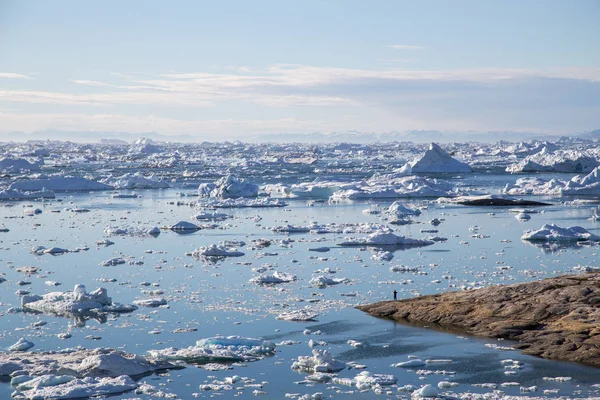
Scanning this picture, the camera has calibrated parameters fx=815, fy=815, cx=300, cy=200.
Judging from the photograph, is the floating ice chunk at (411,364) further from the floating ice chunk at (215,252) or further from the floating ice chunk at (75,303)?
the floating ice chunk at (215,252)

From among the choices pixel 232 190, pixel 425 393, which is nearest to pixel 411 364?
pixel 425 393

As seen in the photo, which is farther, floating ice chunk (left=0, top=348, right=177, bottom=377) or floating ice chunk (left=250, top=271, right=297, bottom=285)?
floating ice chunk (left=250, top=271, right=297, bottom=285)

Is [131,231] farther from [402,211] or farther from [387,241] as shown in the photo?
[402,211]

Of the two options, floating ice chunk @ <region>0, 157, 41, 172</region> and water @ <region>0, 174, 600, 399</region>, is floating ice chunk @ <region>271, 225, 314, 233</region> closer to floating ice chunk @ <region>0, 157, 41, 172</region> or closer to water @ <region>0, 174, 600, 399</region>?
water @ <region>0, 174, 600, 399</region>

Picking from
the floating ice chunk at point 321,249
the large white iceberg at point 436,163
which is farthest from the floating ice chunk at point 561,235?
the large white iceberg at point 436,163

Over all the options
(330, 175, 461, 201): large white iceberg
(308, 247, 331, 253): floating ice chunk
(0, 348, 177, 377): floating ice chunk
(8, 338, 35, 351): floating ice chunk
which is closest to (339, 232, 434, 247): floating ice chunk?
(308, 247, 331, 253): floating ice chunk
